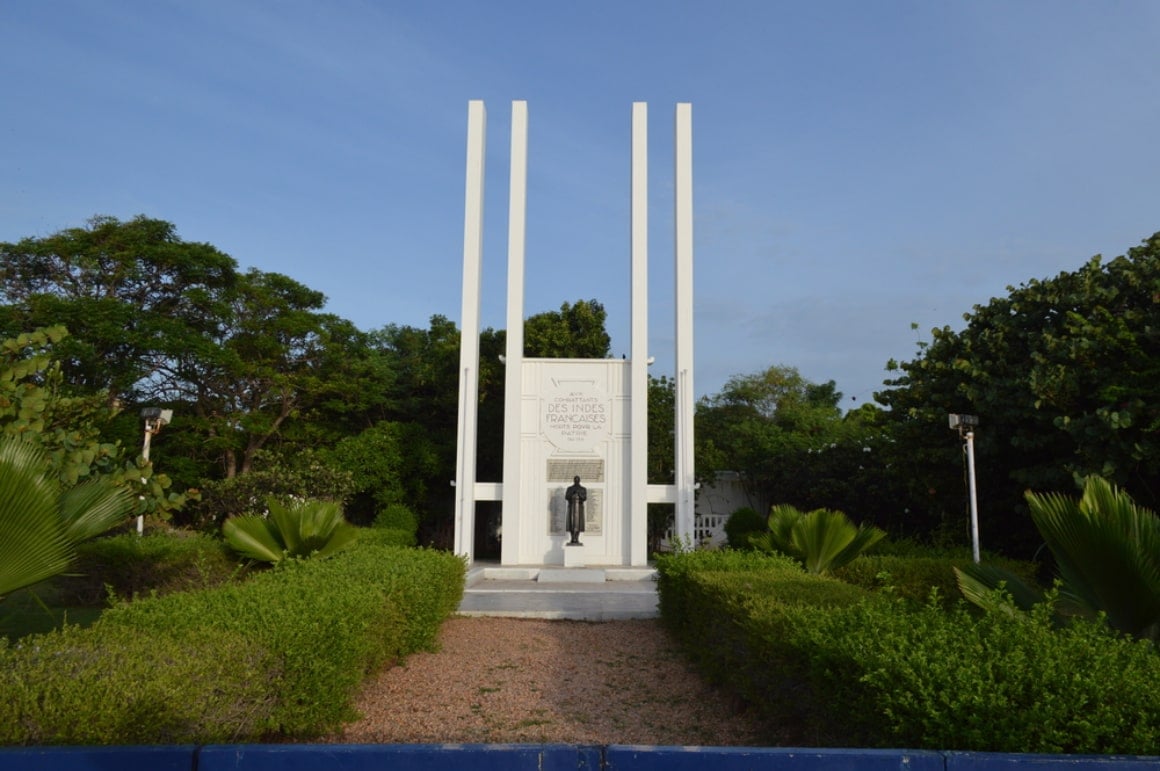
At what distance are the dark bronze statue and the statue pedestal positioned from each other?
79 mm

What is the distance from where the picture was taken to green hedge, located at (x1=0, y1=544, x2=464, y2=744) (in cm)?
298

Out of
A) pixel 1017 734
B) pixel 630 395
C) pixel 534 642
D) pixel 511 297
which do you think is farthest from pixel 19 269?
pixel 1017 734

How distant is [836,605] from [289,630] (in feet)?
10.2

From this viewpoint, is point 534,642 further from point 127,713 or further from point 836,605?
point 127,713

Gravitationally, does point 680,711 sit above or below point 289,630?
below

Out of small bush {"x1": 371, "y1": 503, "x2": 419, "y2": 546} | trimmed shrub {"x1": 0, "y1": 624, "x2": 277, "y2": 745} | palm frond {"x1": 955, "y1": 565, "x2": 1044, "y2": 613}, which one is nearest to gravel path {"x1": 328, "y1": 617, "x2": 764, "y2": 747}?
trimmed shrub {"x1": 0, "y1": 624, "x2": 277, "y2": 745}

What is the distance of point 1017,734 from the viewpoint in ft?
9.11

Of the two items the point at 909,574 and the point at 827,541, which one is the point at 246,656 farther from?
the point at 909,574

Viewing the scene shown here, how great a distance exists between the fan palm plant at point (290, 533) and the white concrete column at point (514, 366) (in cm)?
802

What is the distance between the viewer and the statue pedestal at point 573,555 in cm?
1642

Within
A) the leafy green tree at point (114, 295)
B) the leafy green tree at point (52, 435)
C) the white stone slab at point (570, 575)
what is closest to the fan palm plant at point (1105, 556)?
the leafy green tree at point (52, 435)

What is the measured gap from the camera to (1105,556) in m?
4.20

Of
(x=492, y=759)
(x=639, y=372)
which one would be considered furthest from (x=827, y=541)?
(x=639, y=372)

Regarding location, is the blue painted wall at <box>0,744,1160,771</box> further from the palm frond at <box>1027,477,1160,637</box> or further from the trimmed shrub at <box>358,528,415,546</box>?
the trimmed shrub at <box>358,528,415,546</box>
